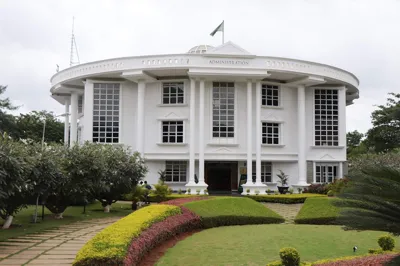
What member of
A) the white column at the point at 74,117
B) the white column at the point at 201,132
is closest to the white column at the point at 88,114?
the white column at the point at 74,117

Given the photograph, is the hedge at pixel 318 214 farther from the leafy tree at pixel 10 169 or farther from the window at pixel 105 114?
the window at pixel 105 114

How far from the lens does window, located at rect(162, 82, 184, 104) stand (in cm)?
2738

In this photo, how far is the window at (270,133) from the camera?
27641 millimetres

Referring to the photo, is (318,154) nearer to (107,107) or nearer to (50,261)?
(107,107)

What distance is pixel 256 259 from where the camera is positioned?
8.08 m

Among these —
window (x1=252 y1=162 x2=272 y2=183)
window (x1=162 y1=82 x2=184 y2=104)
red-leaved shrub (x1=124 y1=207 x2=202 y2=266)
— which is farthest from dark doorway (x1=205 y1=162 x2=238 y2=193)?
red-leaved shrub (x1=124 y1=207 x2=202 y2=266)

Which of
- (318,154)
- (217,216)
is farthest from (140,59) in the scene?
(217,216)

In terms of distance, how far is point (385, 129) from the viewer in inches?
1427

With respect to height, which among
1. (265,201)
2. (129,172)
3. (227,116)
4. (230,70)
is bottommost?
(265,201)

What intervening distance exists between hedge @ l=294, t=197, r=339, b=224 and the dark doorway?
1356cm

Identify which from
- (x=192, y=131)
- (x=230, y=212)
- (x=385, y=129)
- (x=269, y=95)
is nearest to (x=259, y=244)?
(x=230, y=212)

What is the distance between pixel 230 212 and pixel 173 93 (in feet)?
48.8

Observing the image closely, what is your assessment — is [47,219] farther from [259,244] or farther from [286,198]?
[286,198]

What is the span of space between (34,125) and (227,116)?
2675 cm
